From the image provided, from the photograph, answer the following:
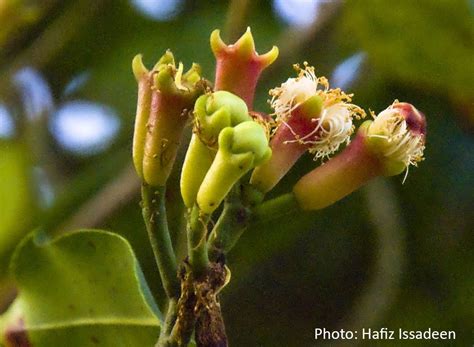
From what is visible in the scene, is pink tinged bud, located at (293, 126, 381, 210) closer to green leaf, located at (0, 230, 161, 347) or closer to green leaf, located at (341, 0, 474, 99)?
green leaf, located at (0, 230, 161, 347)

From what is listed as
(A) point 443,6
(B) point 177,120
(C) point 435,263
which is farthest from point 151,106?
(C) point 435,263

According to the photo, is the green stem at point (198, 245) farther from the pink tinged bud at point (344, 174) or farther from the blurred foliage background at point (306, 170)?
the blurred foliage background at point (306, 170)

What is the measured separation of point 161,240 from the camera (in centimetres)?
88

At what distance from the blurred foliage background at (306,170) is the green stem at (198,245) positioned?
852 mm

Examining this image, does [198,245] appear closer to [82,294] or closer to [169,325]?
[169,325]

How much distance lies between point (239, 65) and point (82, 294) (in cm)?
38

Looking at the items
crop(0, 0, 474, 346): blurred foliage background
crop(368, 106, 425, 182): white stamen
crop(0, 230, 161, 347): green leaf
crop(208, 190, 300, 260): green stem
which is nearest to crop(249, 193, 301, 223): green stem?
crop(208, 190, 300, 260): green stem

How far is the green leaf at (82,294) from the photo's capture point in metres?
1.06

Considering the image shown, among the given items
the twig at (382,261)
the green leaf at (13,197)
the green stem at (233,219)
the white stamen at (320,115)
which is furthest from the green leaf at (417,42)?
the green stem at (233,219)

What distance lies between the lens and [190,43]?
2135 mm

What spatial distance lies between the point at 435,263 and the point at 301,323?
302mm

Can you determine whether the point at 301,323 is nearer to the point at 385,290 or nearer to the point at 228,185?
the point at 385,290

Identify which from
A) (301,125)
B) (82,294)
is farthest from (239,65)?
(82,294)

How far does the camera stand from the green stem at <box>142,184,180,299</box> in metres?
0.87
